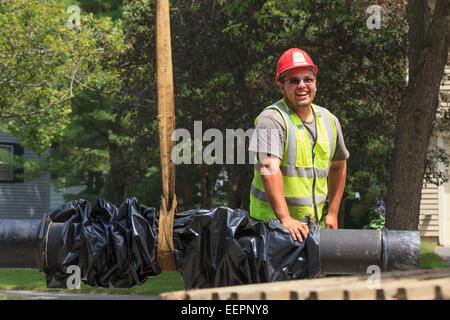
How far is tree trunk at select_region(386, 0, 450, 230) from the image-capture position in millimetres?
10336

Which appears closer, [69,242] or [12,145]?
[69,242]

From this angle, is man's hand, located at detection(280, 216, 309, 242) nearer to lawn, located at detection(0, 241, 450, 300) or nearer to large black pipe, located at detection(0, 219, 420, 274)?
large black pipe, located at detection(0, 219, 420, 274)

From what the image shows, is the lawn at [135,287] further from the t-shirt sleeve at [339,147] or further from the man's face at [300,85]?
the man's face at [300,85]

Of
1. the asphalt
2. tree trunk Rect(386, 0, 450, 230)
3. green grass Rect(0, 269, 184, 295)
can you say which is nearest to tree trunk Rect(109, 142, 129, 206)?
green grass Rect(0, 269, 184, 295)

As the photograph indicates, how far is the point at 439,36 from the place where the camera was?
34.0ft

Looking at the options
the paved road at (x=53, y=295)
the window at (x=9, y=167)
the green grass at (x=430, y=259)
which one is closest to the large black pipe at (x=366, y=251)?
the paved road at (x=53, y=295)

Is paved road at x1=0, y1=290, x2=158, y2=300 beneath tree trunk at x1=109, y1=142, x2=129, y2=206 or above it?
beneath

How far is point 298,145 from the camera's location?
362 cm

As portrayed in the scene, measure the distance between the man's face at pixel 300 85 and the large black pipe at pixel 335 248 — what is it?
48.9 inches

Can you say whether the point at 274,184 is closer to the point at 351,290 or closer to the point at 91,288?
the point at 351,290

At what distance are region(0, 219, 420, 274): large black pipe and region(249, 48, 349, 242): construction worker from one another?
96 cm
